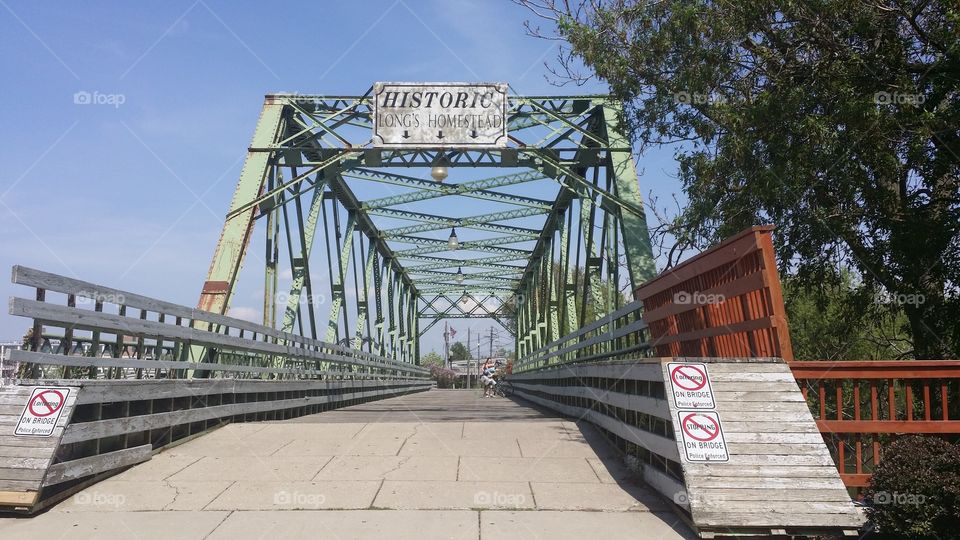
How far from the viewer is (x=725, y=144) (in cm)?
1023

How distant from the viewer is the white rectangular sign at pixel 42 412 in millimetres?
5984

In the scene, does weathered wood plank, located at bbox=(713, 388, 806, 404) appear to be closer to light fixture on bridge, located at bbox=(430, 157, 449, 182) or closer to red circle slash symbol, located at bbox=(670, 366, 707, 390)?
red circle slash symbol, located at bbox=(670, 366, 707, 390)

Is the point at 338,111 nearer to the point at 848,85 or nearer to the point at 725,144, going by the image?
the point at 725,144

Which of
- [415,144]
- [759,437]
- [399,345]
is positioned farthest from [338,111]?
[399,345]

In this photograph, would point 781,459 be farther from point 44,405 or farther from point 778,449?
point 44,405

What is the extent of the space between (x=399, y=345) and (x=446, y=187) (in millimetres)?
24817

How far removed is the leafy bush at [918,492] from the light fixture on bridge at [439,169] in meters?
11.6

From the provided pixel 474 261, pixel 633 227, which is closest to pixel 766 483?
pixel 633 227

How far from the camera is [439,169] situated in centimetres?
1587

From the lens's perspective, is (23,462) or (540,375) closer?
(23,462)

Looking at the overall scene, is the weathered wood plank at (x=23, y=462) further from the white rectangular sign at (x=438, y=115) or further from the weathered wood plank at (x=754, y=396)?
the white rectangular sign at (x=438, y=115)

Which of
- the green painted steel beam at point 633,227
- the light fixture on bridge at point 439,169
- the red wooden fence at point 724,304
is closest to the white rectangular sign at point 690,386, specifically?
the red wooden fence at point 724,304

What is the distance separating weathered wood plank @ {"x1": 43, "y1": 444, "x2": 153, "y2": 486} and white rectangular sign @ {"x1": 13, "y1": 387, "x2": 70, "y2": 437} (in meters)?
0.30

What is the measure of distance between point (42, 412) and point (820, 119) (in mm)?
8222
